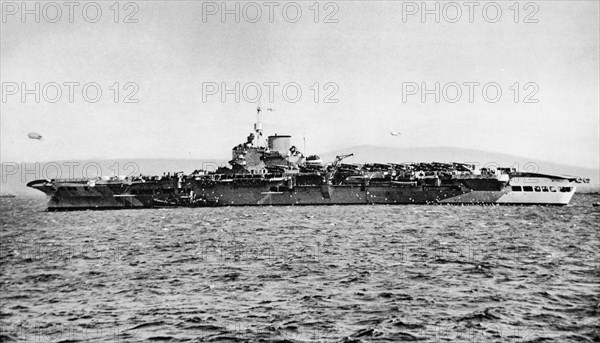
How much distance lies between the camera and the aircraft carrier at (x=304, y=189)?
52.9m

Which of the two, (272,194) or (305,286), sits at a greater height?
(272,194)

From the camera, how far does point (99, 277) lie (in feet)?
58.9

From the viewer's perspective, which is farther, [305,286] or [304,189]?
[304,189]

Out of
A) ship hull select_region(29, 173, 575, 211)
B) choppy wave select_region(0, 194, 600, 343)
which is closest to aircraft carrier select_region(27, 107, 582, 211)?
ship hull select_region(29, 173, 575, 211)

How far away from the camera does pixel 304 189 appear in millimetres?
53281

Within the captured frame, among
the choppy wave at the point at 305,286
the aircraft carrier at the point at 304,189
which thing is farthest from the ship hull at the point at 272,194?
the choppy wave at the point at 305,286

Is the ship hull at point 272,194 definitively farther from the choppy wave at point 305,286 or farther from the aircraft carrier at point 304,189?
the choppy wave at point 305,286

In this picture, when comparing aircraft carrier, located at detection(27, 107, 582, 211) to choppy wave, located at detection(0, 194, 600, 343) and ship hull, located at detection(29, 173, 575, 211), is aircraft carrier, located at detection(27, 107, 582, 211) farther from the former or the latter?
choppy wave, located at detection(0, 194, 600, 343)

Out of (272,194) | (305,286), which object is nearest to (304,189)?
(272,194)

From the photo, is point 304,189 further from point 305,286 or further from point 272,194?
point 305,286

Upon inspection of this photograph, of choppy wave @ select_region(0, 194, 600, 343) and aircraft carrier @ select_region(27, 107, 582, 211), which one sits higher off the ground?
aircraft carrier @ select_region(27, 107, 582, 211)

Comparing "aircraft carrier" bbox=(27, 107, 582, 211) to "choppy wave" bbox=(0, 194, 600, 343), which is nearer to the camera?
"choppy wave" bbox=(0, 194, 600, 343)

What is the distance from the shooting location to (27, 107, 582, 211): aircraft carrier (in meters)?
52.9

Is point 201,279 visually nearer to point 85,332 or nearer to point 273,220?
point 85,332
